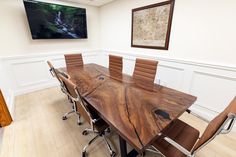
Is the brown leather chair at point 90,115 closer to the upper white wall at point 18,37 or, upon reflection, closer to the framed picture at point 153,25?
the framed picture at point 153,25

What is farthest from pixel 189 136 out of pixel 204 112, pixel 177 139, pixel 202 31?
pixel 202 31

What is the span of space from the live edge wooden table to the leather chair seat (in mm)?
249

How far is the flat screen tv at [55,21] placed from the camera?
2.78m

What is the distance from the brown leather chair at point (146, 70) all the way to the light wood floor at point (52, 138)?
0.99 m

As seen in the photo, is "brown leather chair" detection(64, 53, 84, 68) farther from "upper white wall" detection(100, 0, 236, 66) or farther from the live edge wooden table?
"upper white wall" detection(100, 0, 236, 66)

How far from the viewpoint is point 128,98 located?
1.34 meters

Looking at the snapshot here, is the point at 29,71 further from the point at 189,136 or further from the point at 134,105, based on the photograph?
the point at 189,136

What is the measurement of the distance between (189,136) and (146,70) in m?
1.09

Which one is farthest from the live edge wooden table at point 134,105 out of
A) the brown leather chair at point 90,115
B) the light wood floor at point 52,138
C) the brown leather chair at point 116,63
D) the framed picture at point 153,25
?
the framed picture at point 153,25

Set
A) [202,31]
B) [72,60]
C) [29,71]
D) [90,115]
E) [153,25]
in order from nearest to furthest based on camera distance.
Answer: [90,115]
[202,31]
[153,25]
[72,60]
[29,71]

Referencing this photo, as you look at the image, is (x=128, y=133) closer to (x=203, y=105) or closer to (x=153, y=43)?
(x=203, y=105)

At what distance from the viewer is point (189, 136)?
1152mm

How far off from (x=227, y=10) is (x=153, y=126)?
192cm

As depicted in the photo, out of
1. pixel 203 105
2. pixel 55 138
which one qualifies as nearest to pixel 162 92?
pixel 203 105
